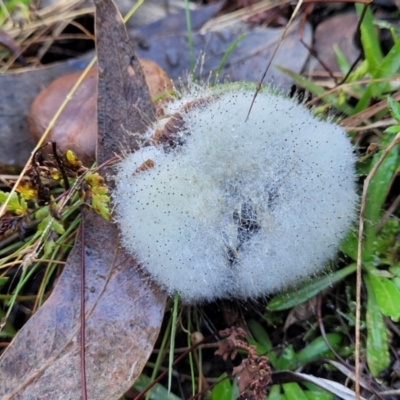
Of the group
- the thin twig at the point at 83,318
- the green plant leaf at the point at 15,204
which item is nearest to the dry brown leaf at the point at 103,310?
the thin twig at the point at 83,318

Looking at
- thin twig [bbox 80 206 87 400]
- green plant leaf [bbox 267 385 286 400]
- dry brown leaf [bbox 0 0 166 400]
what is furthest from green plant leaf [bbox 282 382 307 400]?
thin twig [bbox 80 206 87 400]

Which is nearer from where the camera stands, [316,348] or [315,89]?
[316,348]

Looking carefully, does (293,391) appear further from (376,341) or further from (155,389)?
(155,389)

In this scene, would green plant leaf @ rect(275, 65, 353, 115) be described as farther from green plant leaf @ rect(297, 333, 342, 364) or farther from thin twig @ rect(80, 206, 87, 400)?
thin twig @ rect(80, 206, 87, 400)

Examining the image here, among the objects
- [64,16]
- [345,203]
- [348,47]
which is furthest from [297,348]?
[64,16]

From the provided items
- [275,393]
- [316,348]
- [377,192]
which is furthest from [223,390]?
[377,192]

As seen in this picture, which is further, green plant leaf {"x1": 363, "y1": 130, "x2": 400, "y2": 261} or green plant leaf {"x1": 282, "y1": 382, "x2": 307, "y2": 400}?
green plant leaf {"x1": 363, "y1": 130, "x2": 400, "y2": 261}

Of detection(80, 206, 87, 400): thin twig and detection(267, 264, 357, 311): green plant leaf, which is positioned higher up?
detection(267, 264, 357, 311): green plant leaf
